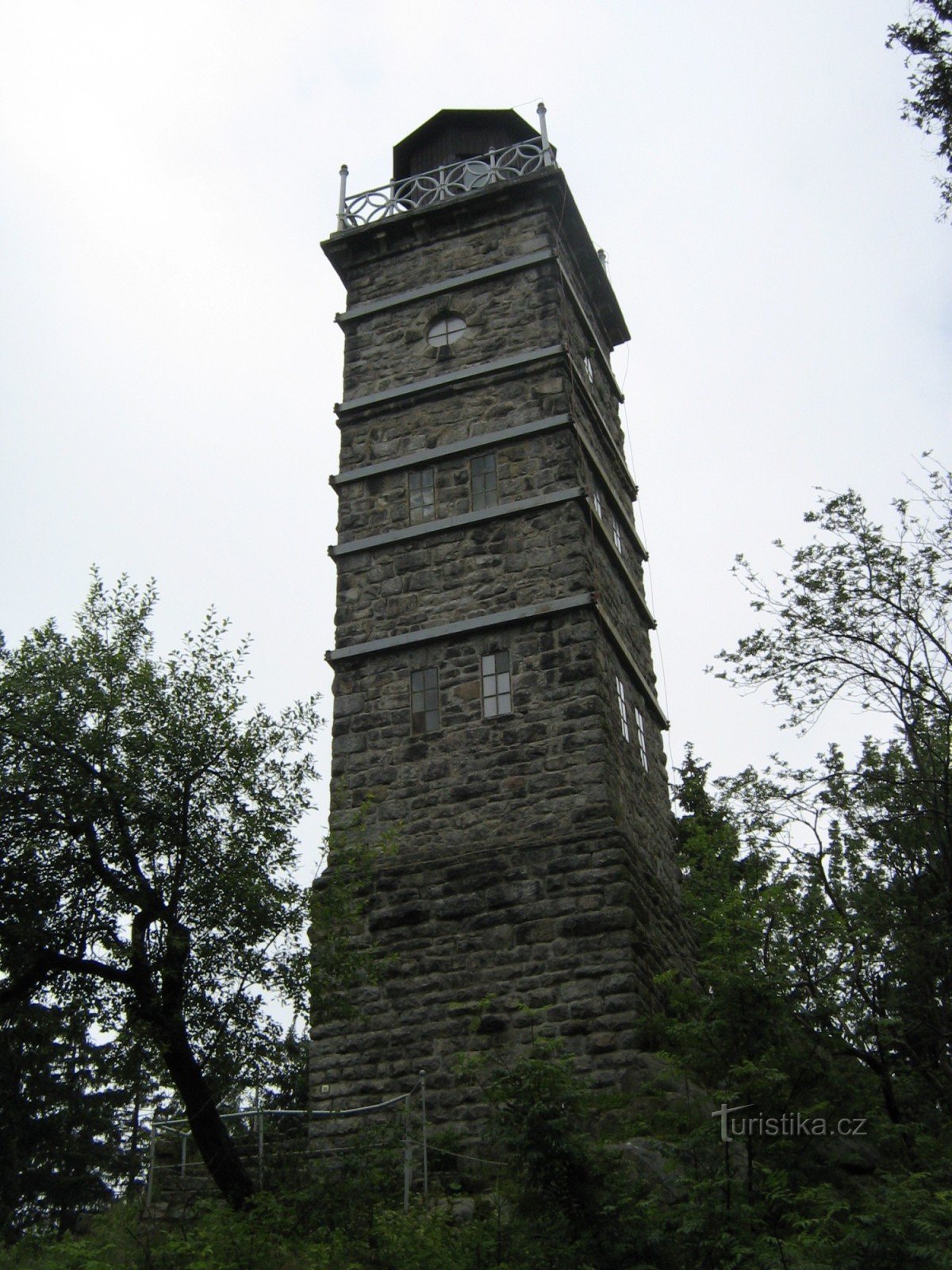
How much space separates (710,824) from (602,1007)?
24.7ft

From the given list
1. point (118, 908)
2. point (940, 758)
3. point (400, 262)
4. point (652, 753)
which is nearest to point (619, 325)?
point (400, 262)

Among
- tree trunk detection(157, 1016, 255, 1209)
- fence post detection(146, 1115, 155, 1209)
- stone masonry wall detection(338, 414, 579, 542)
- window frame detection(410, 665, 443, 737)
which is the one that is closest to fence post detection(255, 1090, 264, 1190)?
tree trunk detection(157, 1016, 255, 1209)

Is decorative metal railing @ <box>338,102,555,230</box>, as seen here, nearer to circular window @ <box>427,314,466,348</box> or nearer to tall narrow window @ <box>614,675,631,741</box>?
circular window @ <box>427,314,466,348</box>

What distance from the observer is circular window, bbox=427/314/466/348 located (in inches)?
703

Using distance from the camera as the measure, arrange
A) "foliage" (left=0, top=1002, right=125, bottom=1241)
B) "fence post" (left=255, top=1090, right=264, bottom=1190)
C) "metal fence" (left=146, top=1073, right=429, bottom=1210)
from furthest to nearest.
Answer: "foliage" (left=0, top=1002, right=125, bottom=1241)
"metal fence" (left=146, top=1073, right=429, bottom=1210)
"fence post" (left=255, top=1090, right=264, bottom=1190)

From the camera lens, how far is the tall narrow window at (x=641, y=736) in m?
16.4

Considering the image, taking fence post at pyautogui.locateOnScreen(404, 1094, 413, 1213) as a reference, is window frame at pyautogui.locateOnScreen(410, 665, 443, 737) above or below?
above

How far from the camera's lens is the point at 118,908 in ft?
37.2

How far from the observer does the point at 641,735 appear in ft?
54.6

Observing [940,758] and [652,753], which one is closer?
[940,758]

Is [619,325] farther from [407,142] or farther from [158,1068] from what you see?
[158,1068]

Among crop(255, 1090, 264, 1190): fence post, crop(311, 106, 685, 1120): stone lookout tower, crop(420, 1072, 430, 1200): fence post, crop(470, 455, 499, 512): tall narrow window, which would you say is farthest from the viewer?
crop(470, 455, 499, 512): tall narrow window

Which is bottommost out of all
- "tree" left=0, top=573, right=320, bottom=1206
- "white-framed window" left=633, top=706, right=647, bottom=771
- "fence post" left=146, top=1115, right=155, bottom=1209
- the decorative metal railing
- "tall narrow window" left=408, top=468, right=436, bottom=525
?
"fence post" left=146, top=1115, right=155, bottom=1209

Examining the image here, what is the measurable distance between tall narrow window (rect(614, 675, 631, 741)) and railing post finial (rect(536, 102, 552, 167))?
7971mm
